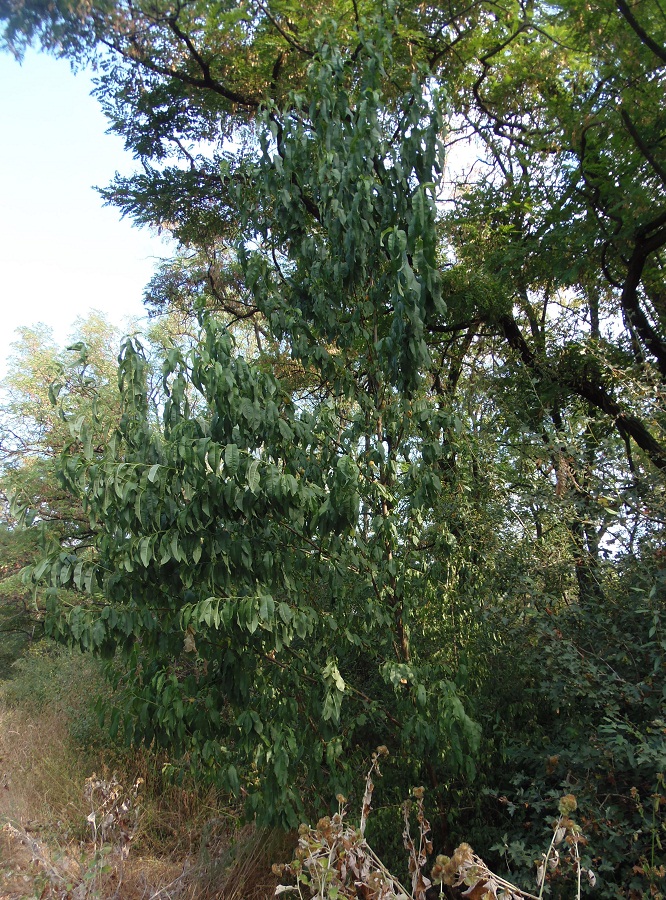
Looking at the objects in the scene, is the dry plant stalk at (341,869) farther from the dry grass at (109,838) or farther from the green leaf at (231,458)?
the green leaf at (231,458)

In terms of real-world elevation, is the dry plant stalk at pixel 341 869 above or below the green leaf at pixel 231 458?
below

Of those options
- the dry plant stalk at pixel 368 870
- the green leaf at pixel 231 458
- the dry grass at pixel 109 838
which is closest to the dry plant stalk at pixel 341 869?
the dry plant stalk at pixel 368 870

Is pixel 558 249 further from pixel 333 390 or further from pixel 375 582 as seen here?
pixel 375 582

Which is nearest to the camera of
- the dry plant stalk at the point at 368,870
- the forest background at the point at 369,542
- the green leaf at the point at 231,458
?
the dry plant stalk at the point at 368,870

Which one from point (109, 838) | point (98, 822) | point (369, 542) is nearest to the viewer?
point (369, 542)

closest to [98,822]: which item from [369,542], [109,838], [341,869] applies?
[109,838]

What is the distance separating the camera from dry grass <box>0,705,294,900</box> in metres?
3.47

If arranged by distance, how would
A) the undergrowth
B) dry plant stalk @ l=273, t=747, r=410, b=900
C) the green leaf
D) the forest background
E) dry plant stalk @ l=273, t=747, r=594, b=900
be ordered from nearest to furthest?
1. dry plant stalk @ l=273, t=747, r=594, b=900
2. dry plant stalk @ l=273, t=747, r=410, b=900
3. the green leaf
4. the forest background
5. the undergrowth

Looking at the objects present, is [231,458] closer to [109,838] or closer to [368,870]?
[368,870]

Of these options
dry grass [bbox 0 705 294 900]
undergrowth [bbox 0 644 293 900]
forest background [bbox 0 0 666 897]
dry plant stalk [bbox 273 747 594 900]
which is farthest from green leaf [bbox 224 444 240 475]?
dry grass [bbox 0 705 294 900]

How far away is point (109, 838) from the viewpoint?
454cm

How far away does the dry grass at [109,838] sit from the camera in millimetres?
3469

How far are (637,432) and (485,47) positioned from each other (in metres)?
4.46

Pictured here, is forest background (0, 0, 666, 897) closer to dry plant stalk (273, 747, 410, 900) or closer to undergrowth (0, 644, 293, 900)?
undergrowth (0, 644, 293, 900)
